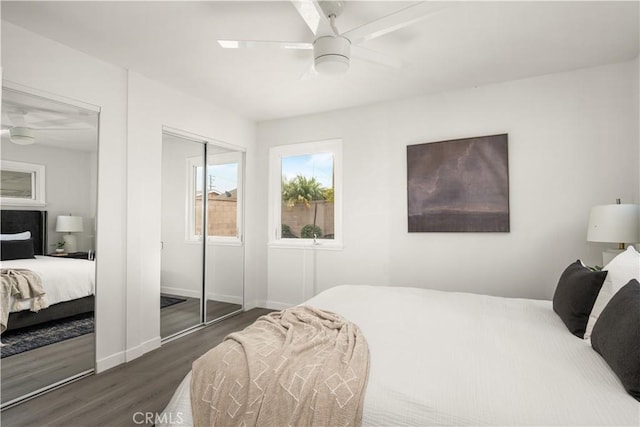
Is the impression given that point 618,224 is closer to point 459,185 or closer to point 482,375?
point 459,185

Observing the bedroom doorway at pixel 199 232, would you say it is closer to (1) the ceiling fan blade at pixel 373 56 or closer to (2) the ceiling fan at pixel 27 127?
(2) the ceiling fan at pixel 27 127

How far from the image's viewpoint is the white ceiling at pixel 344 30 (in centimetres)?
218

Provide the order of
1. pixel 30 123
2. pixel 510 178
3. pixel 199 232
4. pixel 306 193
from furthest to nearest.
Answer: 1. pixel 306 193
2. pixel 199 232
3. pixel 510 178
4. pixel 30 123

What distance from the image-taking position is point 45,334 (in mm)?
2566

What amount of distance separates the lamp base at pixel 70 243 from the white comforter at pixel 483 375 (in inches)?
73.0

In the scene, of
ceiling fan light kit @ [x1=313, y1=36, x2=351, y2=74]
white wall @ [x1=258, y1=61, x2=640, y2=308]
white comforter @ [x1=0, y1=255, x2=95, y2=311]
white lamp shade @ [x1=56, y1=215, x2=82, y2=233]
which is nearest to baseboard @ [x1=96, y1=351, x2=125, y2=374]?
white comforter @ [x1=0, y1=255, x2=95, y2=311]

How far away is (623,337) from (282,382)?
1318 millimetres

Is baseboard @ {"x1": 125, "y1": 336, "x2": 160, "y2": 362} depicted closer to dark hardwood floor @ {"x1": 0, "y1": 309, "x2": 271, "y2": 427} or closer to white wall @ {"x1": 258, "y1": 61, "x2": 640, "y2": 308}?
dark hardwood floor @ {"x1": 0, "y1": 309, "x2": 271, "y2": 427}

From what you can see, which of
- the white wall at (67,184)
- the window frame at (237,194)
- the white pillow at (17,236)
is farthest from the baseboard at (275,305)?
the white pillow at (17,236)

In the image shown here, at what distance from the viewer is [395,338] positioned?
1745 mm

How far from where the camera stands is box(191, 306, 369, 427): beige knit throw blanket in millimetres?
1263

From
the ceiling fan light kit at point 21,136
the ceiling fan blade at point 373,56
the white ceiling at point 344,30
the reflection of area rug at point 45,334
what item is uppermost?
the white ceiling at point 344,30

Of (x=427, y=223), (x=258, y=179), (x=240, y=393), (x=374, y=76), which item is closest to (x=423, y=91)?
(x=374, y=76)

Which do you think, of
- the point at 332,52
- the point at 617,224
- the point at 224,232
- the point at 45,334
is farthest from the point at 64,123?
the point at 617,224
